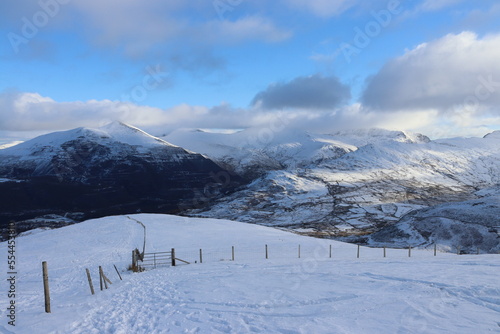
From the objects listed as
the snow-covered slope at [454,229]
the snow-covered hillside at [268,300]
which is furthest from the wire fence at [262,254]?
the snow-covered slope at [454,229]

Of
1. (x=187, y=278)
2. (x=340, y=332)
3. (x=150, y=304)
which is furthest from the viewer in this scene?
(x=187, y=278)

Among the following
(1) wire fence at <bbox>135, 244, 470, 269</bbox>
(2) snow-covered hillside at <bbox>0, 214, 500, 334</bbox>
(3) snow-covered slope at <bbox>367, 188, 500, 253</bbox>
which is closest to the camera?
(2) snow-covered hillside at <bbox>0, 214, 500, 334</bbox>

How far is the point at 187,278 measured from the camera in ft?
83.5

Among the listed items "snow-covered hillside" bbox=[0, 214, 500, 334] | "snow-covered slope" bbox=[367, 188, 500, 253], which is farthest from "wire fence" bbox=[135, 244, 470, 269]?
"snow-covered slope" bbox=[367, 188, 500, 253]

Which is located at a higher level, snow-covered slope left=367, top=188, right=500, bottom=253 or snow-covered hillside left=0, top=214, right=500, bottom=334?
snow-covered hillside left=0, top=214, right=500, bottom=334

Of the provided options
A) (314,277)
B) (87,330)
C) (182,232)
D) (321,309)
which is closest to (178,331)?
(87,330)

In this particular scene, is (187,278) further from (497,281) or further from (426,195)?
(426,195)

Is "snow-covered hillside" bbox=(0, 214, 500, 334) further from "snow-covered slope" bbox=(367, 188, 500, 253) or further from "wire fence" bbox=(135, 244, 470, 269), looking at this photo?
"snow-covered slope" bbox=(367, 188, 500, 253)

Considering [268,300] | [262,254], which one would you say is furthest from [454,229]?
[268,300]

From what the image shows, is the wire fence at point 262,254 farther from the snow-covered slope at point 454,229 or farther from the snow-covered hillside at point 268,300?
the snow-covered slope at point 454,229

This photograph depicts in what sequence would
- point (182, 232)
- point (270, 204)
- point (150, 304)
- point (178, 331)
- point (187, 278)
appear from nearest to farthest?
point (178, 331), point (150, 304), point (187, 278), point (182, 232), point (270, 204)

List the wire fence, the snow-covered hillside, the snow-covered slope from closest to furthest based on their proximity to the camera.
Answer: the snow-covered hillside → the wire fence → the snow-covered slope

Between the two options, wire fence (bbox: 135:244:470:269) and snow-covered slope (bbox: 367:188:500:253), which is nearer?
wire fence (bbox: 135:244:470:269)

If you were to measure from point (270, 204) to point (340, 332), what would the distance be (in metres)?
160
